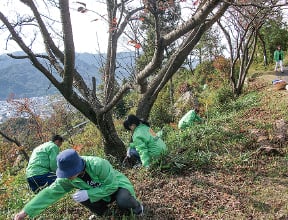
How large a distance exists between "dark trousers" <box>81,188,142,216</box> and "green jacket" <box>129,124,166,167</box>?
1.38 m

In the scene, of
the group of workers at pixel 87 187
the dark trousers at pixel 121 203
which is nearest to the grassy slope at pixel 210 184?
the dark trousers at pixel 121 203

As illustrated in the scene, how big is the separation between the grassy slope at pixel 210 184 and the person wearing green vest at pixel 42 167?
0.31 m

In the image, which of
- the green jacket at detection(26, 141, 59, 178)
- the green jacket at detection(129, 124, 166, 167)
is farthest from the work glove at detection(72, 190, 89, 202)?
the green jacket at detection(26, 141, 59, 178)

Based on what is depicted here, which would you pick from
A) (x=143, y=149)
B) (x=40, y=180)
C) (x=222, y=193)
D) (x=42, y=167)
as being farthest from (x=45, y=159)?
(x=222, y=193)

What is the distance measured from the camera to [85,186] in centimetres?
354

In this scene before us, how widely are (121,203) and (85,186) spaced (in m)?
0.47

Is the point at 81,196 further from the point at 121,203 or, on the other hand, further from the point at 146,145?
the point at 146,145

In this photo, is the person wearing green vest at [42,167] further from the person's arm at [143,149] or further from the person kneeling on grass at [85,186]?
the person kneeling on grass at [85,186]

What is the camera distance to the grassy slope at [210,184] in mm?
3801

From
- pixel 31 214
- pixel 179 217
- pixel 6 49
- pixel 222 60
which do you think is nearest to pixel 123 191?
pixel 179 217

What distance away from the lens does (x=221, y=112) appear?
10203mm

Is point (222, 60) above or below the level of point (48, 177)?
above

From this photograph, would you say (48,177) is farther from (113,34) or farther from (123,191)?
(113,34)

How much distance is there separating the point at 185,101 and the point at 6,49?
10.6m
